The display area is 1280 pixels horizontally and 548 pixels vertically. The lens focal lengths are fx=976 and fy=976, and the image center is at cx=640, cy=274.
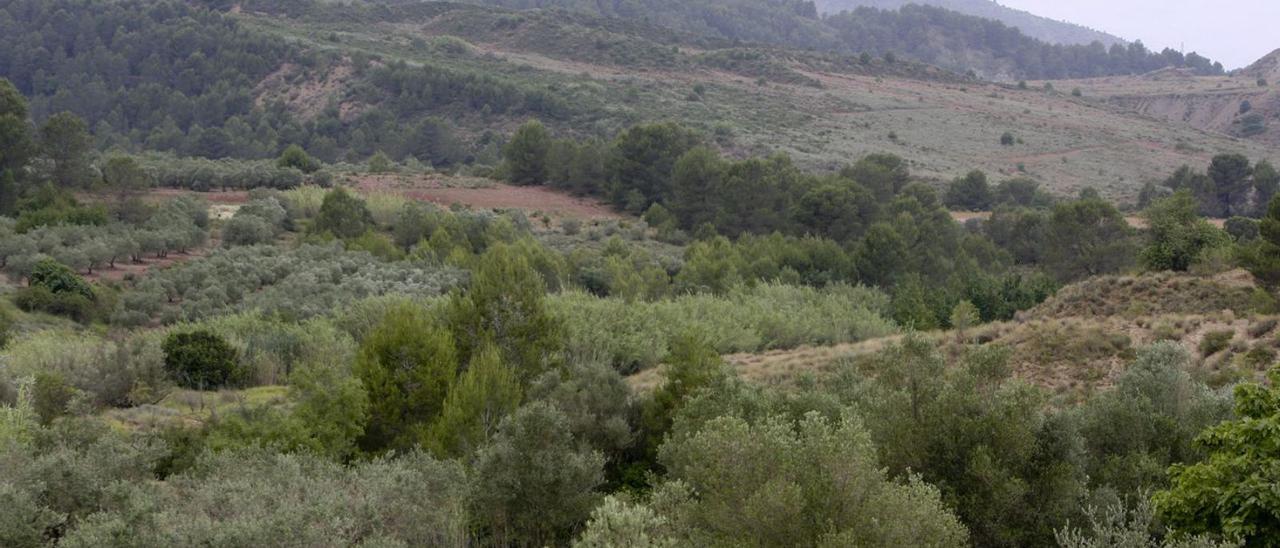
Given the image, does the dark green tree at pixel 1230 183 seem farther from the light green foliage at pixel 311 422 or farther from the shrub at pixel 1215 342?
the light green foliage at pixel 311 422

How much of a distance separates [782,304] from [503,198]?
1995 cm

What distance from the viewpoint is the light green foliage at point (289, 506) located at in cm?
816

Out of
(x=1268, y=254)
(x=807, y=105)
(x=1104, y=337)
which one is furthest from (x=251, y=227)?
(x=807, y=105)

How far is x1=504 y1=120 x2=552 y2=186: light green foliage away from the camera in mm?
49594

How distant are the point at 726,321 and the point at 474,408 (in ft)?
41.8

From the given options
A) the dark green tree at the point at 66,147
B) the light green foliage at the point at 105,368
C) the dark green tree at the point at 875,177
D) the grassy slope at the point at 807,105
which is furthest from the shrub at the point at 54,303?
the grassy slope at the point at 807,105

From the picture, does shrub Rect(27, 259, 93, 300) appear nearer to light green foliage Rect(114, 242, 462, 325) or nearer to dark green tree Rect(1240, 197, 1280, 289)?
light green foliage Rect(114, 242, 462, 325)

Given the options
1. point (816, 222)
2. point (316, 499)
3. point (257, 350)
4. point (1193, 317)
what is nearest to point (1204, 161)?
point (816, 222)

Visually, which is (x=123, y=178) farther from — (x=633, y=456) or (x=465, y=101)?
(x=465, y=101)

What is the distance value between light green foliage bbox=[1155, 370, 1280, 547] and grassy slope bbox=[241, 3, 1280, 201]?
55.5 m

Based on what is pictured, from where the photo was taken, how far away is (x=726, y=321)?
86.0 ft

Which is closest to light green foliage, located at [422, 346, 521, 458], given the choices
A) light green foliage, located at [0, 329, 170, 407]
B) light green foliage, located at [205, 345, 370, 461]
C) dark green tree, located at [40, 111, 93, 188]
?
light green foliage, located at [205, 345, 370, 461]

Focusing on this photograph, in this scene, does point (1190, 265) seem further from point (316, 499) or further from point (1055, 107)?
point (1055, 107)

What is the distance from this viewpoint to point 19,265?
26.4m
